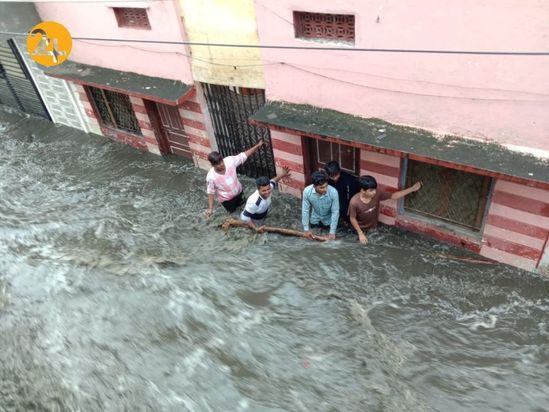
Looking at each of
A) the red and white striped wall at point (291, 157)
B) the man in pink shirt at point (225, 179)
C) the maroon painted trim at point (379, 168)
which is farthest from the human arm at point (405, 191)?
the man in pink shirt at point (225, 179)

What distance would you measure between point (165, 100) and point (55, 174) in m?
3.95

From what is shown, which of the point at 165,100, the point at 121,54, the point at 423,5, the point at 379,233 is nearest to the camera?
the point at 423,5

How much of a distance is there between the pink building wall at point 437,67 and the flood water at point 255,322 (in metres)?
2.10

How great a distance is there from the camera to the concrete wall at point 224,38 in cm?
627

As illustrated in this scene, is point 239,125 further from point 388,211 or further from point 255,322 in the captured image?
point 255,322

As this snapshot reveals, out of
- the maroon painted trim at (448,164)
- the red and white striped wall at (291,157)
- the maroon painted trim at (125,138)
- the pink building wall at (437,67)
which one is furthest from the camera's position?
the maroon painted trim at (125,138)

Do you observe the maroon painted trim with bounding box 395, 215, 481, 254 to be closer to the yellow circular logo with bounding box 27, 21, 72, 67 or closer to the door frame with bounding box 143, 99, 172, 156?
the door frame with bounding box 143, 99, 172, 156

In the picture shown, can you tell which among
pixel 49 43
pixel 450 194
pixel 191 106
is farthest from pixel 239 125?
pixel 49 43

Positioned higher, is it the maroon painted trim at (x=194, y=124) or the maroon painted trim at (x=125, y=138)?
the maroon painted trim at (x=194, y=124)

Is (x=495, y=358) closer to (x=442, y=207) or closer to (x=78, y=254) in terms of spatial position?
(x=442, y=207)

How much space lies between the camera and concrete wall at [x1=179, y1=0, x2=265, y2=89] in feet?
20.6

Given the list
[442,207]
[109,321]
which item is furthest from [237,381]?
[442,207]

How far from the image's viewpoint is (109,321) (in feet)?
18.3

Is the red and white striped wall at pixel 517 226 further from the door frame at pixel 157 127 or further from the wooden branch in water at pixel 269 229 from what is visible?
the door frame at pixel 157 127
